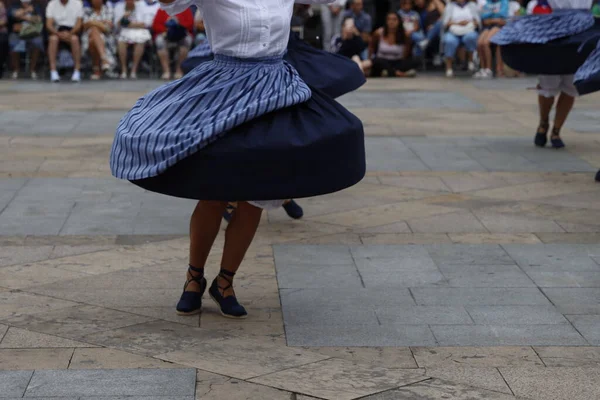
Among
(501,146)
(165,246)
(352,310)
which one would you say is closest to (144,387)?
(352,310)

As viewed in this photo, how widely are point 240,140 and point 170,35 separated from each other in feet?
44.8

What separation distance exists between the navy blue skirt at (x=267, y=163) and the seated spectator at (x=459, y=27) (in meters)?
14.0

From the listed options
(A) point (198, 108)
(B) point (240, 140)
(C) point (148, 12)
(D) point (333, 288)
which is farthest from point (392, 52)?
(B) point (240, 140)

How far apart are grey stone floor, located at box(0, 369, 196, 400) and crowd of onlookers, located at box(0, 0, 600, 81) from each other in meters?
13.4

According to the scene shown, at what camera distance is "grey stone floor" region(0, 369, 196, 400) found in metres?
4.10

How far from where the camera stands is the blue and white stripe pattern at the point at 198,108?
4617 millimetres

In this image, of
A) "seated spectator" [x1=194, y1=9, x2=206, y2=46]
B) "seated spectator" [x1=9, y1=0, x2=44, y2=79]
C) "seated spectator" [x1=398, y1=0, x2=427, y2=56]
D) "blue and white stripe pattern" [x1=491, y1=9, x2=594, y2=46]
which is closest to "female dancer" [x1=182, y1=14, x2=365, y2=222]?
"blue and white stripe pattern" [x1=491, y1=9, x2=594, y2=46]

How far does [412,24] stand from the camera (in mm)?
18797

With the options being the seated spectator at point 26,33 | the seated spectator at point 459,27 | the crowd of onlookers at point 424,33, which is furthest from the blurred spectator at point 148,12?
the seated spectator at point 459,27

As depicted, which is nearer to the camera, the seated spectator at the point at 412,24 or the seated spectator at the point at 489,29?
the seated spectator at the point at 489,29

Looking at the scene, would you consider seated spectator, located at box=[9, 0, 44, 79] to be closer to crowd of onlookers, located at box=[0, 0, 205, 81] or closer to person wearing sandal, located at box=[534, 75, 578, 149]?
crowd of onlookers, located at box=[0, 0, 205, 81]

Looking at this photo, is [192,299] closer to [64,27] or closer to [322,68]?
[322,68]

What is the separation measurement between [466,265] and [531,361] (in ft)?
5.34

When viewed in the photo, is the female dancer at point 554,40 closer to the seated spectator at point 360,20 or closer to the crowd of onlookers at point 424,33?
the crowd of onlookers at point 424,33
